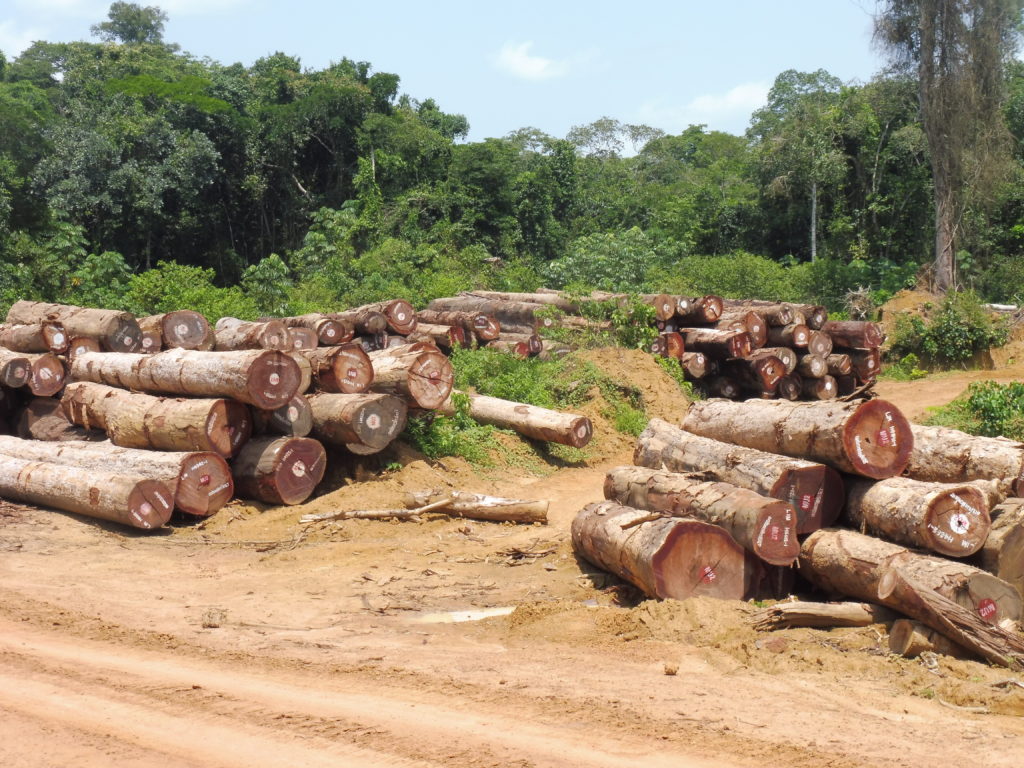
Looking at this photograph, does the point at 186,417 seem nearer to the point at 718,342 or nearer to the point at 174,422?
the point at 174,422

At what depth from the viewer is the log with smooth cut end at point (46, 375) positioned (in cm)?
1399

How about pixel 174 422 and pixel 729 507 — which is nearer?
pixel 729 507

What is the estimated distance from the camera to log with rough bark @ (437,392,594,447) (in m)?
14.3

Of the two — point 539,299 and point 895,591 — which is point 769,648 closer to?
point 895,591

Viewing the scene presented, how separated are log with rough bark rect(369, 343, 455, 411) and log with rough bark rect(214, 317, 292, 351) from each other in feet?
7.82

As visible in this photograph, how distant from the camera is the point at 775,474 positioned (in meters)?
8.23

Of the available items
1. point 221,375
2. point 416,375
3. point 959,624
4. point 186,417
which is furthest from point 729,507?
point 186,417

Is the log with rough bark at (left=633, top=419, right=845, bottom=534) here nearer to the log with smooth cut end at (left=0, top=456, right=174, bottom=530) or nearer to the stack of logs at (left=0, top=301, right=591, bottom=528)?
the stack of logs at (left=0, top=301, right=591, bottom=528)

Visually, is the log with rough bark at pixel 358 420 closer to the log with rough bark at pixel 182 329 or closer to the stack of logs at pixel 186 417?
the stack of logs at pixel 186 417

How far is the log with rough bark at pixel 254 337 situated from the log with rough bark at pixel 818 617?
30.2 ft

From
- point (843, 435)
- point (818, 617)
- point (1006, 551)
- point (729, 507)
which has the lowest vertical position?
point (818, 617)

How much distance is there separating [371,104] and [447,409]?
28446 millimetres

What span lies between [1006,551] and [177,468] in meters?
8.48

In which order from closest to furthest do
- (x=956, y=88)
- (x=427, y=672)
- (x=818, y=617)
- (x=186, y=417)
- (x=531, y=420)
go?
(x=427, y=672), (x=818, y=617), (x=186, y=417), (x=531, y=420), (x=956, y=88)
